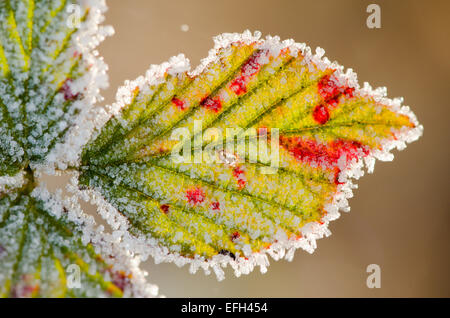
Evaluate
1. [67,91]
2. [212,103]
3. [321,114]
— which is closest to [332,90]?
[321,114]

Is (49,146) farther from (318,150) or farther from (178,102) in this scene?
(318,150)

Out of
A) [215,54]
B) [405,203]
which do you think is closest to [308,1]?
[405,203]

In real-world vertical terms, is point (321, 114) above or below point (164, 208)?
above

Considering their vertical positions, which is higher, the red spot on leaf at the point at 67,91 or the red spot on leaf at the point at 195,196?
the red spot on leaf at the point at 67,91

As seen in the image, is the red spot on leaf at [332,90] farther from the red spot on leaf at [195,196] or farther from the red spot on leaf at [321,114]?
the red spot on leaf at [195,196]

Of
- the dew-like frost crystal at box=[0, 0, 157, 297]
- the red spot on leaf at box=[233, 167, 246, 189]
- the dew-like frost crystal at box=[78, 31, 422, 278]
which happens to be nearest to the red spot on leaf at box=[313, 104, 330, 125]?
the dew-like frost crystal at box=[78, 31, 422, 278]

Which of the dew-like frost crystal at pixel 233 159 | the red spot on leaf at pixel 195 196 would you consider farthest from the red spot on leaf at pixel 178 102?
the red spot on leaf at pixel 195 196

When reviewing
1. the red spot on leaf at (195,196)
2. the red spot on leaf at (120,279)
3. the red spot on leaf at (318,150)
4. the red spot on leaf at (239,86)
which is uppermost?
→ the red spot on leaf at (239,86)
